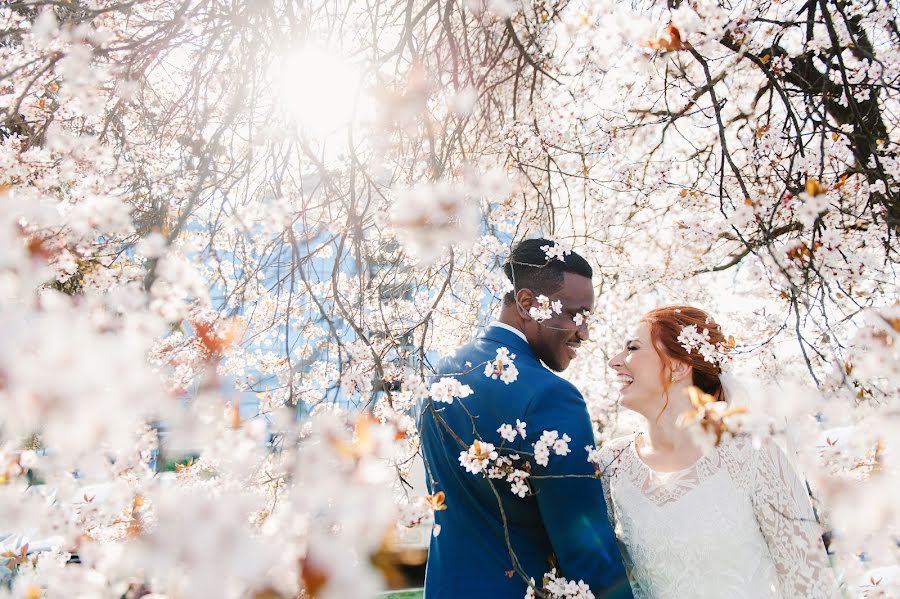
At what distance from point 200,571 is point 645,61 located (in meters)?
2.38

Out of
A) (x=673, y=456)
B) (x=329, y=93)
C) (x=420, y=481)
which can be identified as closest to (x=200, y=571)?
(x=673, y=456)

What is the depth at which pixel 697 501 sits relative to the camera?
1.85m

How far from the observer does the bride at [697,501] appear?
66.7 inches

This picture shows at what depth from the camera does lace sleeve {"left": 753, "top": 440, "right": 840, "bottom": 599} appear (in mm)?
1643

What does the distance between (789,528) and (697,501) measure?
255mm

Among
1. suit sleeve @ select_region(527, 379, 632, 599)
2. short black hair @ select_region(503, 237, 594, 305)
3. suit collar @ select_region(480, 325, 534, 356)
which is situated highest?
short black hair @ select_region(503, 237, 594, 305)

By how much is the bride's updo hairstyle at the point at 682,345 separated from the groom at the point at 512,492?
0.52 metres

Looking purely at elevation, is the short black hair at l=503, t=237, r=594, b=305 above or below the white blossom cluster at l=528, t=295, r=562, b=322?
above

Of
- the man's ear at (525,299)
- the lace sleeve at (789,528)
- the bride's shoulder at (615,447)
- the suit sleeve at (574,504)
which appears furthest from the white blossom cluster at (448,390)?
the lace sleeve at (789,528)

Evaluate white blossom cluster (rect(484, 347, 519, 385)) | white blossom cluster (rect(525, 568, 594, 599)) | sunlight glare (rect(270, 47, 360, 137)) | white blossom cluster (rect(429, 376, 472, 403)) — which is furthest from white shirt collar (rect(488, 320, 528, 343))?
sunlight glare (rect(270, 47, 360, 137))

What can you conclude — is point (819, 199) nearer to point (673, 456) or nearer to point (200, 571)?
point (673, 456)

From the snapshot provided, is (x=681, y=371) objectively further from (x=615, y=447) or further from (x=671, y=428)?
(x=615, y=447)

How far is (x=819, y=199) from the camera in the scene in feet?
4.33

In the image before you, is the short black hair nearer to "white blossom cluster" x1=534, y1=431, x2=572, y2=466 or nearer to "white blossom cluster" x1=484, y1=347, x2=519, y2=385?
"white blossom cluster" x1=484, y1=347, x2=519, y2=385
